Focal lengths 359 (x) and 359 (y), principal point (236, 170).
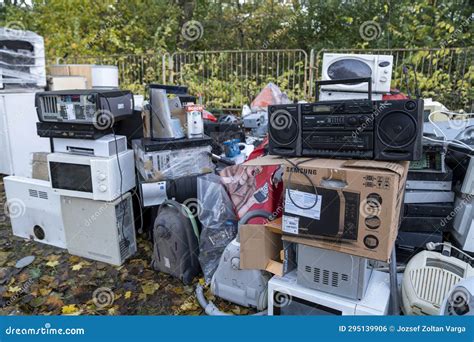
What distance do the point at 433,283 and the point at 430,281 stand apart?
0.01 m

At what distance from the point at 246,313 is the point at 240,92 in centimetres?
461

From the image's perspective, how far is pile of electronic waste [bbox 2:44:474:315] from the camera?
57.7 inches

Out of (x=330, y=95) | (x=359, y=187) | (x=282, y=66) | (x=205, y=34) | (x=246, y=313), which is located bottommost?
(x=246, y=313)

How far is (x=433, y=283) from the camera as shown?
5.24 feet

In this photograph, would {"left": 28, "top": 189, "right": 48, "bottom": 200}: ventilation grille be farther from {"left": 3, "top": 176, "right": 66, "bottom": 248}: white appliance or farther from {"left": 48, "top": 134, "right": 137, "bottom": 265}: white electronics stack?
{"left": 48, "top": 134, "right": 137, "bottom": 265}: white electronics stack

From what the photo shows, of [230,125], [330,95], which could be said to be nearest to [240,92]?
[230,125]

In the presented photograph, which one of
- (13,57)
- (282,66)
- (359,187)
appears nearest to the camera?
(359,187)

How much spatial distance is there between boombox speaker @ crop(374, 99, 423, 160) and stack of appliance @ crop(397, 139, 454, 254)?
0.66 metres

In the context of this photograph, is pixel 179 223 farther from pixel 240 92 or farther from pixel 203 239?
pixel 240 92


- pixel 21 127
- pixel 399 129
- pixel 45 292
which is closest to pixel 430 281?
pixel 399 129

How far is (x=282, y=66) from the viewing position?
578 cm

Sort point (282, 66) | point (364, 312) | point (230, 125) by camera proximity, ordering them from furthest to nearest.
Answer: point (282, 66)
point (230, 125)
point (364, 312)
